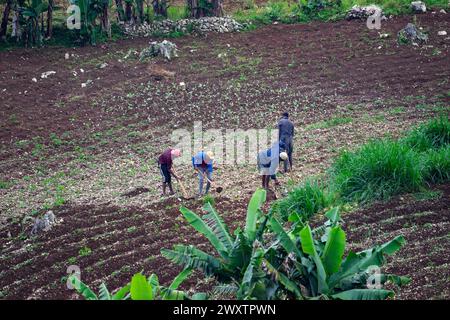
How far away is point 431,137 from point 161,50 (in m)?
9.44

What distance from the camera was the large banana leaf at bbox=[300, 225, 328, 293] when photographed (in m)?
8.66

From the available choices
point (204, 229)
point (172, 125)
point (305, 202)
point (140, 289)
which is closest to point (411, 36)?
point (172, 125)

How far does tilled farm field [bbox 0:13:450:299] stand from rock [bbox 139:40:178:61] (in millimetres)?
314

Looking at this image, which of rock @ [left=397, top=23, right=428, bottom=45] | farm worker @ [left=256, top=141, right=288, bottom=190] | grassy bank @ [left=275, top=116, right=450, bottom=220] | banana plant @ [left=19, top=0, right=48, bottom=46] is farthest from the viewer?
rock @ [left=397, top=23, right=428, bottom=45]

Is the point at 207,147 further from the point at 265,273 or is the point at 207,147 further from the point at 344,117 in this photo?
the point at 265,273

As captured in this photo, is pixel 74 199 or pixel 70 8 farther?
pixel 70 8

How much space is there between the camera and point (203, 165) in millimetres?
14188

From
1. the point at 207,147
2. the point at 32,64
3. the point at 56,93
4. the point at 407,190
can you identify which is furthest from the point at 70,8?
the point at 407,190

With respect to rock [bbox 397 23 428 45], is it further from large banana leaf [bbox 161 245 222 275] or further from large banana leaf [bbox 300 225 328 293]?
large banana leaf [bbox 161 245 222 275]

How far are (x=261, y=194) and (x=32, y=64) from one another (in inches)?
549

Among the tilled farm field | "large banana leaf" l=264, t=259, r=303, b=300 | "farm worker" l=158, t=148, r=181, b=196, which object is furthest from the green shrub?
"large banana leaf" l=264, t=259, r=303, b=300

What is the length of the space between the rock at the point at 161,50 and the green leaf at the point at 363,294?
46.8 ft

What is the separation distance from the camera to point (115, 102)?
1988cm

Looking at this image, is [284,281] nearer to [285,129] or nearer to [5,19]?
[285,129]
